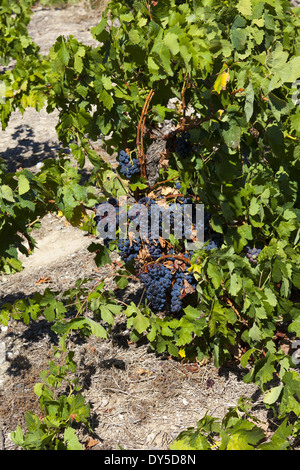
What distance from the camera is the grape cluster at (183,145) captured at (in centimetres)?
269

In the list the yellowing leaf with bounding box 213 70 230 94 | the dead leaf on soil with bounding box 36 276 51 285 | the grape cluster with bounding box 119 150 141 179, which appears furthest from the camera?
the dead leaf on soil with bounding box 36 276 51 285

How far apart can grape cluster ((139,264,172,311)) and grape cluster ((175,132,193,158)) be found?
60cm

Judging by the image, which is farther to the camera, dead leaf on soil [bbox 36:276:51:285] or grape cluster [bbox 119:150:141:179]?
dead leaf on soil [bbox 36:276:51:285]

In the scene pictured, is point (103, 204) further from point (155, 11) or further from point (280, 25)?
point (280, 25)

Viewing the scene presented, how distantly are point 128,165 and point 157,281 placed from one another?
0.64 metres

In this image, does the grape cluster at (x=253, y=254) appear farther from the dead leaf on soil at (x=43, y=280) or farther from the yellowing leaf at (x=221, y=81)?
the dead leaf on soil at (x=43, y=280)

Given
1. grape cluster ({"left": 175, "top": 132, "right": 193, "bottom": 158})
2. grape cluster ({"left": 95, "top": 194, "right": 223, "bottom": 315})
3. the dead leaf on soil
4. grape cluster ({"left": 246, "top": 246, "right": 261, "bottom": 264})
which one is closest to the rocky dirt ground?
the dead leaf on soil

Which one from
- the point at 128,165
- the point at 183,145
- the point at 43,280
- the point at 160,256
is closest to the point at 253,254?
the point at 160,256

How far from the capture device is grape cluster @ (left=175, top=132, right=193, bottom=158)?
2691 millimetres

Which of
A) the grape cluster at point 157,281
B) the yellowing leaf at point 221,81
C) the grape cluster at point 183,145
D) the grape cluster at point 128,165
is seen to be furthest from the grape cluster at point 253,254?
the yellowing leaf at point 221,81

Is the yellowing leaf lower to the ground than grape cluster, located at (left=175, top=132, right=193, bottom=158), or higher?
higher

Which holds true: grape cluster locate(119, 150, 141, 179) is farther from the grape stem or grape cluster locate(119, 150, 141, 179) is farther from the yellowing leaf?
the yellowing leaf

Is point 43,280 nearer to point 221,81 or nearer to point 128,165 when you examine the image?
point 128,165
